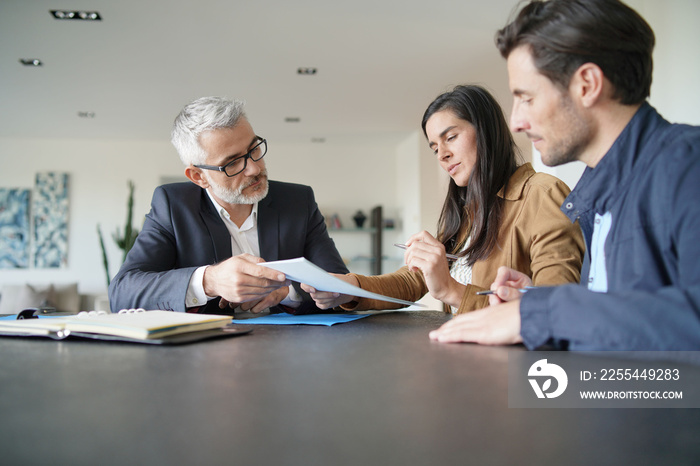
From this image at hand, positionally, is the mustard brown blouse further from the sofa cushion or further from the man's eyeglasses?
the sofa cushion

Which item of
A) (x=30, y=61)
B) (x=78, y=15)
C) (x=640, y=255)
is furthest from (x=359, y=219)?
(x=640, y=255)

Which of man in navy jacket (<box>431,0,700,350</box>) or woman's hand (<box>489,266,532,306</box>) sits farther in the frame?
woman's hand (<box>489,266,532,306</box>)

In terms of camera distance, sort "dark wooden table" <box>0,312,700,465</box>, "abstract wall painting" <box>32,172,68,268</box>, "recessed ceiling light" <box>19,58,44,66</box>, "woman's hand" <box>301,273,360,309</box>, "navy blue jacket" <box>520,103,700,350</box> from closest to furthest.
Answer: "dark wooden table" <box>0,312,700,465</box> < "navy blue jacket" <box>520,103,700,350</box> < "woman's hand" <box>301,273,360,309</box> < "recessed ceiling light" <box>19,58,44,66</box> < "abstract wall painting" <box>32,172,68,268</box>

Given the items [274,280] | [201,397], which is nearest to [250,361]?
[201,397]

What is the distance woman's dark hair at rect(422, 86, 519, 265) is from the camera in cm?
167

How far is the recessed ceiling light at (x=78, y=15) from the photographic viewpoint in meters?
3.83

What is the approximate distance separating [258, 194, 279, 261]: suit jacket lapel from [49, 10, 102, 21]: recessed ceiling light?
9.16ft

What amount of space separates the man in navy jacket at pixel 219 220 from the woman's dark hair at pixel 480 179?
482mm

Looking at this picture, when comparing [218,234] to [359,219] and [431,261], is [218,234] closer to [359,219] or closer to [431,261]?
[431,261]

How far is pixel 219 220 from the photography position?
1.92 meters

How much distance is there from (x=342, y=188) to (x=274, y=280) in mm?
7052

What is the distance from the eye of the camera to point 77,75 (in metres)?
5.08

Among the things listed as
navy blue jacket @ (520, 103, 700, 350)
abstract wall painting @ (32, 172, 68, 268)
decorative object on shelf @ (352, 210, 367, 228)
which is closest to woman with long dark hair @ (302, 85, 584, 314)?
navy blue jacket @ (520, 103, 700, 350)

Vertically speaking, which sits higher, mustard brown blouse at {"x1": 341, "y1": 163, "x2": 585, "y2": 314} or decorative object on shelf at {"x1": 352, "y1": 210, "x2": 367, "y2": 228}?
decorative object on shelf at {"x1": 352, "y1": 210, "x2": 367, "y2": 228}
